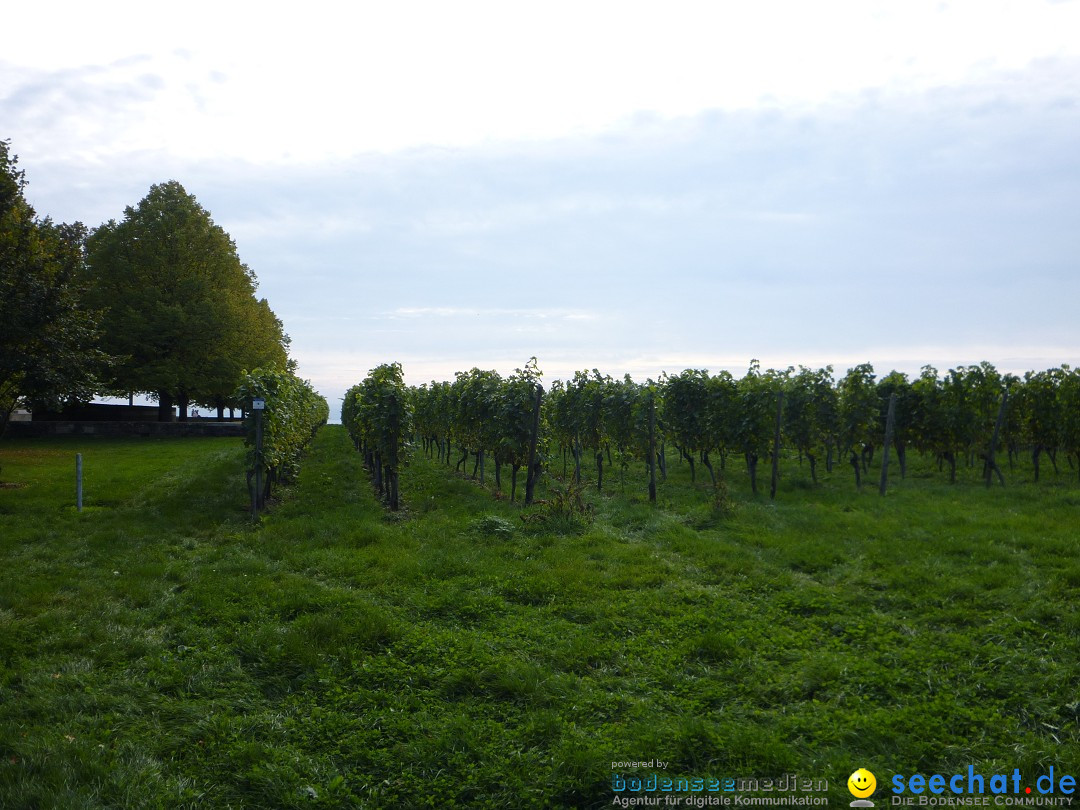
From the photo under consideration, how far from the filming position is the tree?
14344 millimetres

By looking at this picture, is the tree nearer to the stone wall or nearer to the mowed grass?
the mowed grass

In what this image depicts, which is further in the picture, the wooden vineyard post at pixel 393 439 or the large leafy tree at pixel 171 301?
the large leafy tree at pixel 171 301

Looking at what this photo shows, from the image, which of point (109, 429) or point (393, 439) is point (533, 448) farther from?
point (109, 429)

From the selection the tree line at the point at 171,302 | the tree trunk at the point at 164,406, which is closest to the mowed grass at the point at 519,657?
the tree line at the point at 171,302

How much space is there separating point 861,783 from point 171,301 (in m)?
35.1

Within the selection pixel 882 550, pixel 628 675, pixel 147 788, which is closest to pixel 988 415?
pixel 882 550

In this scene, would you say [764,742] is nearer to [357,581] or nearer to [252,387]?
[357,581]

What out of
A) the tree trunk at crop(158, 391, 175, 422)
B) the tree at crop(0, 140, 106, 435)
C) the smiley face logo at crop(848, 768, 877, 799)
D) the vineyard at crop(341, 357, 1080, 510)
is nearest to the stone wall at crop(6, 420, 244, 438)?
the tree trunk at crop(158, 391, 175, 422)

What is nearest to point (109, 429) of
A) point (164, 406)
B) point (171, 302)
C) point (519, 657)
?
point (164, 406)

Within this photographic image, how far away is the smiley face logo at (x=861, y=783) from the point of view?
11.4ft

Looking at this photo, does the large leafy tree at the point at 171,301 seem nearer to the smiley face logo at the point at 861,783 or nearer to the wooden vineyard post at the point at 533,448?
the wooden vineyard post at the point at 533,448

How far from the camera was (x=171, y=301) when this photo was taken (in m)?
32.1
